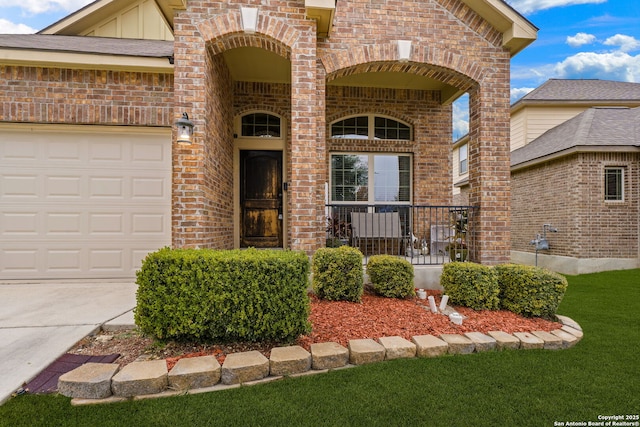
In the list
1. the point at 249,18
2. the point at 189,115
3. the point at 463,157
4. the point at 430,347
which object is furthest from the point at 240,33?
the point at 463,157

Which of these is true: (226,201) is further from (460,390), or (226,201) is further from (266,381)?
(460,390)

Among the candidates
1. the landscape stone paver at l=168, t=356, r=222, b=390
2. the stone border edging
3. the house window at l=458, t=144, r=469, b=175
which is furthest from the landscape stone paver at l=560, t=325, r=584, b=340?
the house window at l=458, t=144, r=469, b=175

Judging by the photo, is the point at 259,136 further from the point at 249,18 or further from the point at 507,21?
the point at 507,21

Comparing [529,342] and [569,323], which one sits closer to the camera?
[529,342]

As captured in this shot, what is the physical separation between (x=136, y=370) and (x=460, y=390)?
7.28ft

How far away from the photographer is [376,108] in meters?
6.76

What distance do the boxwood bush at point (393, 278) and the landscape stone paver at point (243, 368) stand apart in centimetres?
223

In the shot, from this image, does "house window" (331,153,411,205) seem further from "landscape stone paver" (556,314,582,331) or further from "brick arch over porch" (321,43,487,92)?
"landscape stone paver" (556,314,582,331)

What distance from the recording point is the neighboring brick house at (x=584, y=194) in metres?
7.72

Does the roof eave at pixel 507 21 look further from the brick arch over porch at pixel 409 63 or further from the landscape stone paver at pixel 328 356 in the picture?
the landscape stone paver at pixel 328 356

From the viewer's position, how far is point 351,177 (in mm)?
6875

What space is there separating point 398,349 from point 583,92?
14.3 meters

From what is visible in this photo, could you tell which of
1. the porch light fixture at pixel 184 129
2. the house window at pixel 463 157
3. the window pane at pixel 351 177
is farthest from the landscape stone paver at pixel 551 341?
the house window at pixel 463 157

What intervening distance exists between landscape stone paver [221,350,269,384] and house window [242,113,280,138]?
16.1ft
